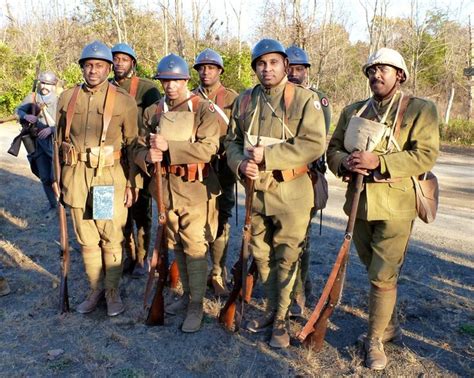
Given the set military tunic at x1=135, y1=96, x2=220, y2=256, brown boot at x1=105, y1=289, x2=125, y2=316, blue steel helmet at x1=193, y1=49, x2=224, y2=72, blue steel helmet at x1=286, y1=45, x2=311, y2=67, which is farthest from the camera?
blue steel helmet at x1=286, y1=45, x2=311, y2=67

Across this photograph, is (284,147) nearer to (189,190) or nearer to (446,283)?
(189,190)

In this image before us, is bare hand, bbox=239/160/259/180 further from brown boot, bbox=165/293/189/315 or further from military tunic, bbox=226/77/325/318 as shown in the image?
brown boot, bbox=165/293/189/315

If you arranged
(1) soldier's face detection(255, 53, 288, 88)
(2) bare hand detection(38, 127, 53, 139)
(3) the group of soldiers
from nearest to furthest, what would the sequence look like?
(3) the group of soldiers
(1) soldier's face detection(255, 53, 288, 88)
(2) bare hand detection(38, 127, 53, 139)

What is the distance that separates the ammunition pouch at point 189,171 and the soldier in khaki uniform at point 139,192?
0.88 metres

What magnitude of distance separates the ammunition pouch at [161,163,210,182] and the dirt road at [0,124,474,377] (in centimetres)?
141

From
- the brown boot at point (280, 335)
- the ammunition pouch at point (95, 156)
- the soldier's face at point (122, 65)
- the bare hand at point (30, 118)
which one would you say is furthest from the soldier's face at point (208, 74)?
the bare hand at point (30, 118)

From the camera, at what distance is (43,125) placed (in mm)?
6969

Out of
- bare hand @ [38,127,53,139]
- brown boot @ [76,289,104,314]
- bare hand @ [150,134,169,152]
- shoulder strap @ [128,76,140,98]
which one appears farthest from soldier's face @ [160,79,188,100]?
bare hand @ [38,127,53,139]

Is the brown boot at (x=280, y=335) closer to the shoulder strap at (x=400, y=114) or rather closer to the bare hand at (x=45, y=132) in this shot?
the shoulder strap at (x=400, y=114)

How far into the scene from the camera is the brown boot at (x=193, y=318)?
4195 mm

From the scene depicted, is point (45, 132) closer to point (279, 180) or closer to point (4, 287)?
point (4, 287)

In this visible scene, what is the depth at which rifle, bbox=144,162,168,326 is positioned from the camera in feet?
13.3

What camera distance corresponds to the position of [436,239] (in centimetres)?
695

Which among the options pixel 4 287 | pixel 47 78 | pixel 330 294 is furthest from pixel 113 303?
pixel 47 78
